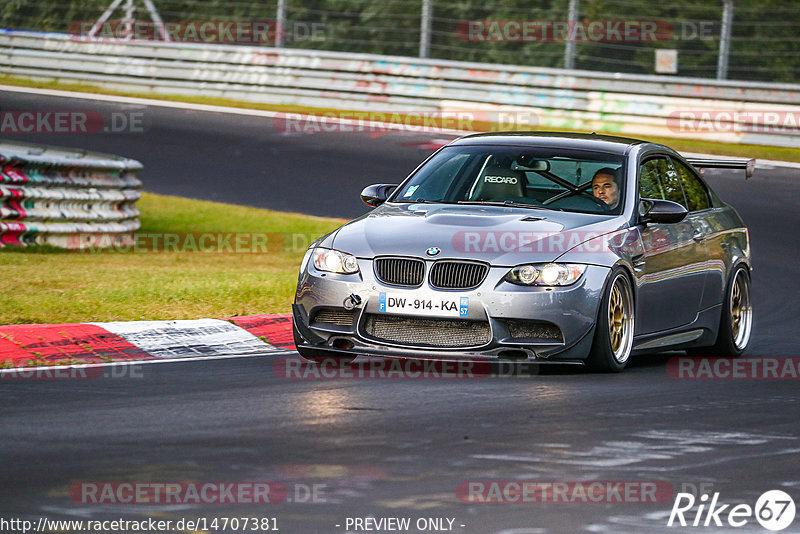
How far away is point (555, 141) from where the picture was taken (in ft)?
32.4

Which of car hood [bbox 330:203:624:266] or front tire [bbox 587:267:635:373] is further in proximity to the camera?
front tire [bbox 587:267:635:373]

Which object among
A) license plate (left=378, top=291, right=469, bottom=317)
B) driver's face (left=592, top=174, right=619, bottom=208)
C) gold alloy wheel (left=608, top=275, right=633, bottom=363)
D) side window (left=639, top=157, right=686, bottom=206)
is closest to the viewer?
license plate (left=378, top=291, right=469, bottom=317)

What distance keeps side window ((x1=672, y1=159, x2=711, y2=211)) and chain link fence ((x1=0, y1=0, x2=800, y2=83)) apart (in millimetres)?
12942

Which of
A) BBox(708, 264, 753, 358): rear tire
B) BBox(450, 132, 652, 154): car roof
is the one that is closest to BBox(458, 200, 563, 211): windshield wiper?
BBox(450, 132, 652, 154): car roof

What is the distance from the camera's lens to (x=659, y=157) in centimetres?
1024

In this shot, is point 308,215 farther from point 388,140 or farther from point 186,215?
point 388,140

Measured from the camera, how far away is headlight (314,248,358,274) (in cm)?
862

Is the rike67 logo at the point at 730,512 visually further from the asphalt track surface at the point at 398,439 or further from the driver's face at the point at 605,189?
the driver's face at the point at 605,189

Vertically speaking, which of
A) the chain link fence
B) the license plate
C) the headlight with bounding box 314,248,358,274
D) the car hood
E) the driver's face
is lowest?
the license plate

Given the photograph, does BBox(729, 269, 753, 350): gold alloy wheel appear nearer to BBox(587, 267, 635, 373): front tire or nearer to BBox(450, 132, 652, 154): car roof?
BBox(450, 132, 652, 154): car roof

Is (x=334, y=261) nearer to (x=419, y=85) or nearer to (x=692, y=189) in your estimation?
(x=692, y=189)

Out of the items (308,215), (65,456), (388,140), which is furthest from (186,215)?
(65,456)

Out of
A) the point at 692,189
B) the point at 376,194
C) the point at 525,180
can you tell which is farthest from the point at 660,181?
the point at 376,194

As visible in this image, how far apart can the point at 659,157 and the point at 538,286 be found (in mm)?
2322
